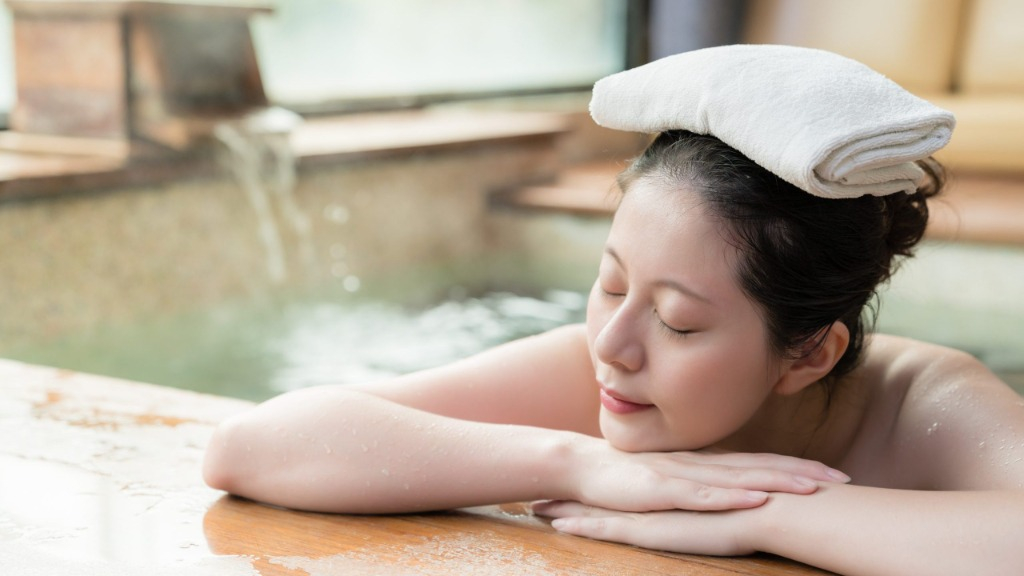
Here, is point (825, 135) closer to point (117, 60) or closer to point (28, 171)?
point (28, 171)

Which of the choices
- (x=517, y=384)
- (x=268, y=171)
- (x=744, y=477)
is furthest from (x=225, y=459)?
(x=268, y=171)

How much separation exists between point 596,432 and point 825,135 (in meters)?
0.63

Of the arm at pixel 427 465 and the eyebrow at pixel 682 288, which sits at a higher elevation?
the eyebrow at pixel 682 288

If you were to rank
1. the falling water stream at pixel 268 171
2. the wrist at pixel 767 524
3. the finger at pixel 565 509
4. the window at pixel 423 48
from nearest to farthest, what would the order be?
the wrist at pixel 767 524, the finger at pixel 565 509, the falling water stream at pixel 268 171, the window at pixel 423 48

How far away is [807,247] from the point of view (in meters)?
1.16

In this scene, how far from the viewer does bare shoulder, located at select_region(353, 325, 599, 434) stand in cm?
140

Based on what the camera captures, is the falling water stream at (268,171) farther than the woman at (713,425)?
Yes

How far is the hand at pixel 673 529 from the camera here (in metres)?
1.12

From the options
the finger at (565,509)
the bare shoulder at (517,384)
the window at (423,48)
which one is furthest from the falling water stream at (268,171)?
the finger at (565,509)

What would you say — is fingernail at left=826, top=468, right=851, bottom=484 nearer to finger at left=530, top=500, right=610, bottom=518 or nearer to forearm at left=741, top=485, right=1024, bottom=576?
forearm at left=741, top=485, right=1024, bottom=576

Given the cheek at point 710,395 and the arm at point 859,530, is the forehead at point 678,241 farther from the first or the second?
the arm at point 859,530

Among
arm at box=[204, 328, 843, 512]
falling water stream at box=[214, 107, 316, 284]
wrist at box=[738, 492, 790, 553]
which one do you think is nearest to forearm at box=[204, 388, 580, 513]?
arm at box=[204, 328, 843, 512]

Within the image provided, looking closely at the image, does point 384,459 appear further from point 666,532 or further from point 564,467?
point 666,532

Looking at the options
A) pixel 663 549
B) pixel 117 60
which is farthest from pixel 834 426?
pixel 117 60
